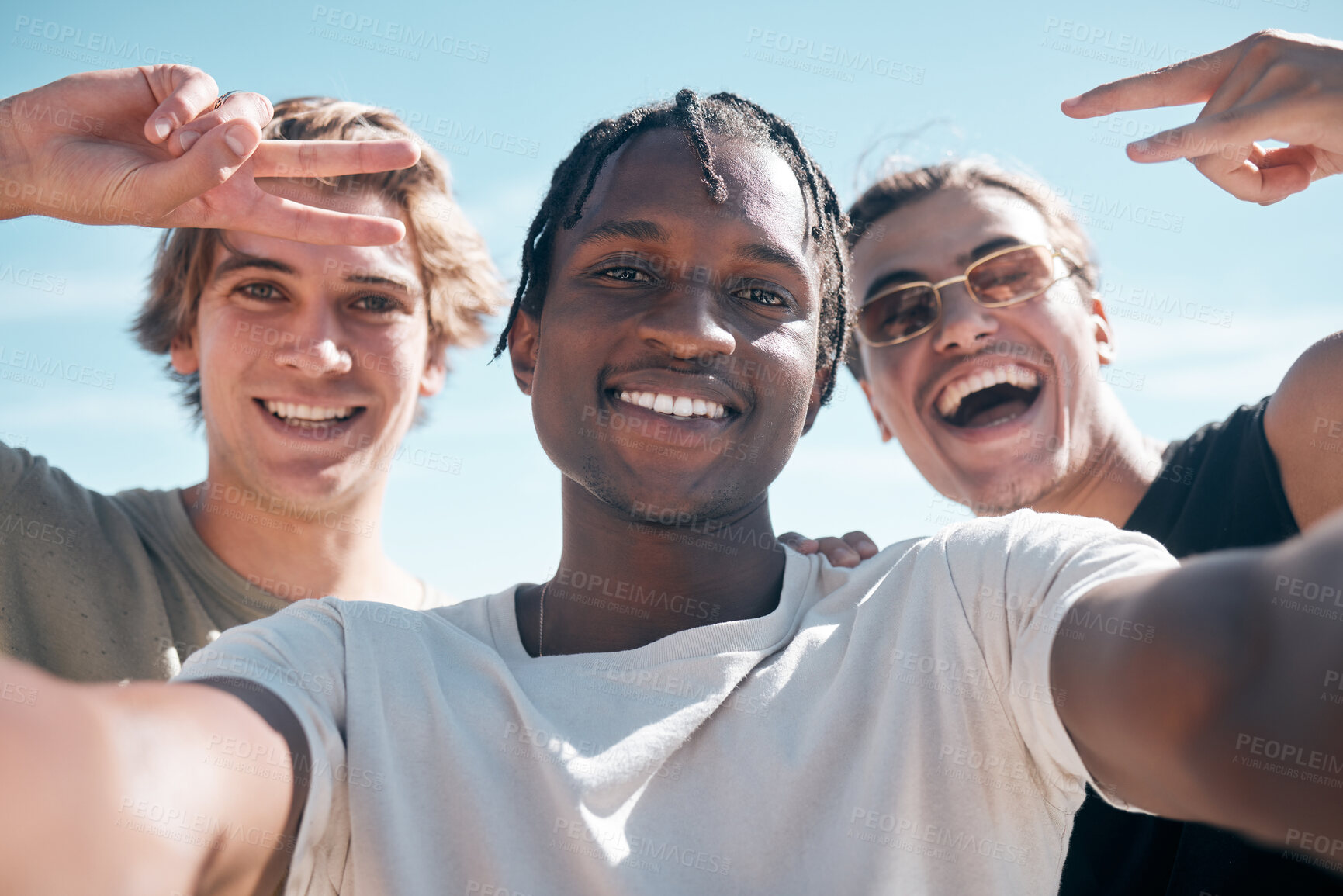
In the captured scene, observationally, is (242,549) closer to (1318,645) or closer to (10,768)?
(10,768)

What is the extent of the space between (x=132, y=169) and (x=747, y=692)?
227 centimetres

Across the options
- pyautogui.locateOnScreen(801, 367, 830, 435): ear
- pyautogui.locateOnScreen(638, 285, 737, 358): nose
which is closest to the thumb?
pyautogui.locateOnScreen(638, 285, 737, 358): nose

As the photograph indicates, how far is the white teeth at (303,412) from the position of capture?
13.6ft

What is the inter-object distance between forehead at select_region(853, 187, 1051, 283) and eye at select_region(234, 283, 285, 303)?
245cm

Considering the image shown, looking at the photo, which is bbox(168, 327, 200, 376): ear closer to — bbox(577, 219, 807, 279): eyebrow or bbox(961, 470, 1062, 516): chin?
bbox(577, 219, 807, 279): eyebrow

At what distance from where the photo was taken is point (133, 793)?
59.6 inches

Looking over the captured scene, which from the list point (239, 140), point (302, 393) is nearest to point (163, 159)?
point (239, 140)

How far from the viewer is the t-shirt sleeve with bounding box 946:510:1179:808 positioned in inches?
71.6

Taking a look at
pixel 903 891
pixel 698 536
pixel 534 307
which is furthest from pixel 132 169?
pixel 903 891

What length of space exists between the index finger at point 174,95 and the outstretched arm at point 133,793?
1705 millimetres

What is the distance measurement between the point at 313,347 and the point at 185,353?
3.72 ft

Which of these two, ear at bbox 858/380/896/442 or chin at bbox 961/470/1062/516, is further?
ear at bbox 858/380/896/442

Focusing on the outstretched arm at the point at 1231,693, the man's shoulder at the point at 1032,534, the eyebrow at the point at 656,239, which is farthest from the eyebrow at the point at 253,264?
the outstretched arm at the point at 1231,693

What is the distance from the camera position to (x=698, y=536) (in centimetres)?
271
